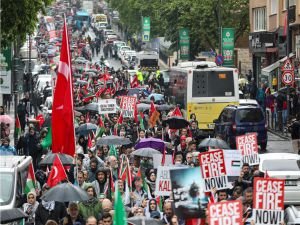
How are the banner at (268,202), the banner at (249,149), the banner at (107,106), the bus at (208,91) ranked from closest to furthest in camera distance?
1. the banner at (268,202)
2. the banner at (249,149)
3. the banner at (107,106)
4. the bus at (208,91)

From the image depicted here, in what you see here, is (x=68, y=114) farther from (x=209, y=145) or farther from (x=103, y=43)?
(x=103, y=43)

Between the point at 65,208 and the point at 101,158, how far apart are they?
5.97m

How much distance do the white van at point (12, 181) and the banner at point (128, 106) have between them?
1318cm

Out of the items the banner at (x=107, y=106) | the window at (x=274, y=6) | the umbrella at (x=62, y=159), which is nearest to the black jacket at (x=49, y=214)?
the umbrella at (x=62, y=159)

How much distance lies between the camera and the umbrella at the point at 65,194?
18.2 meters

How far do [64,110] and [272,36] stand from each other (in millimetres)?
46068

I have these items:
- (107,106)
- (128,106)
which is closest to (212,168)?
(107,106)

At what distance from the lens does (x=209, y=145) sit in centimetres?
2791

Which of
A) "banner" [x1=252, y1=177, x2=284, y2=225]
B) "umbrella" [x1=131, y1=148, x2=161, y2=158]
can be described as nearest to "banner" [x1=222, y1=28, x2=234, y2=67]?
"umbrella" [x1=131, y1=148, x2=161, y2=158]

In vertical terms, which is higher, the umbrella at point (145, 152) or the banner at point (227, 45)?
the banner at point (227, 45)

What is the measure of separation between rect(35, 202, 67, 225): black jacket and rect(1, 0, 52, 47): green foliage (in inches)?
454

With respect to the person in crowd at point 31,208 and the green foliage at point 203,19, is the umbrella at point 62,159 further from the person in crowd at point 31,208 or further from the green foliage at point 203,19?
the green foliage at point 203,19

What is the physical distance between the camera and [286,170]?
2588 centimetres

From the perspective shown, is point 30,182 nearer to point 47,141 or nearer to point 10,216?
point 10,216
